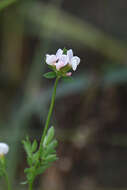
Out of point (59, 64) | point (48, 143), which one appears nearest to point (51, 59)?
point (59, 64)

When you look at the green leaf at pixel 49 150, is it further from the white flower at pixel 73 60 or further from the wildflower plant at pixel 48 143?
the white flower at pixel 73 60

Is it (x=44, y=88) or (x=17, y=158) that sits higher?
(x=44, y=88)

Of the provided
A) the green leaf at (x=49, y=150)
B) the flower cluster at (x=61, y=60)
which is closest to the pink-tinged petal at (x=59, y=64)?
the flower cluster at (x=61, y=60)

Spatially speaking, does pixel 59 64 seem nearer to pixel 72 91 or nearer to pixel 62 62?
pixel 62 62

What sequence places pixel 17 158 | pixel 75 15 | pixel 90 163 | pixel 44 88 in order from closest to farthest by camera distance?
pixel 17 158
pixel 90 163
pixel 44 88
pixel 75 15

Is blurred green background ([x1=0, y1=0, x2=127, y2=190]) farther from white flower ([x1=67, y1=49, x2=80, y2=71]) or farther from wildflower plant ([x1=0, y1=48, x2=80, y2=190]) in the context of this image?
white flower ([x1=67, y1=49, x2=80, y2=71])

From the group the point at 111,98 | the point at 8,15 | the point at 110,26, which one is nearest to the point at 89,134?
the point at 111,98

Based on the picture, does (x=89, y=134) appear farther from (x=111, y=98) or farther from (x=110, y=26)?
(x=110, y=26)

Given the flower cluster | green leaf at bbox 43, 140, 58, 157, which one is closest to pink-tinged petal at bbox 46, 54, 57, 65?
the flower cluster
